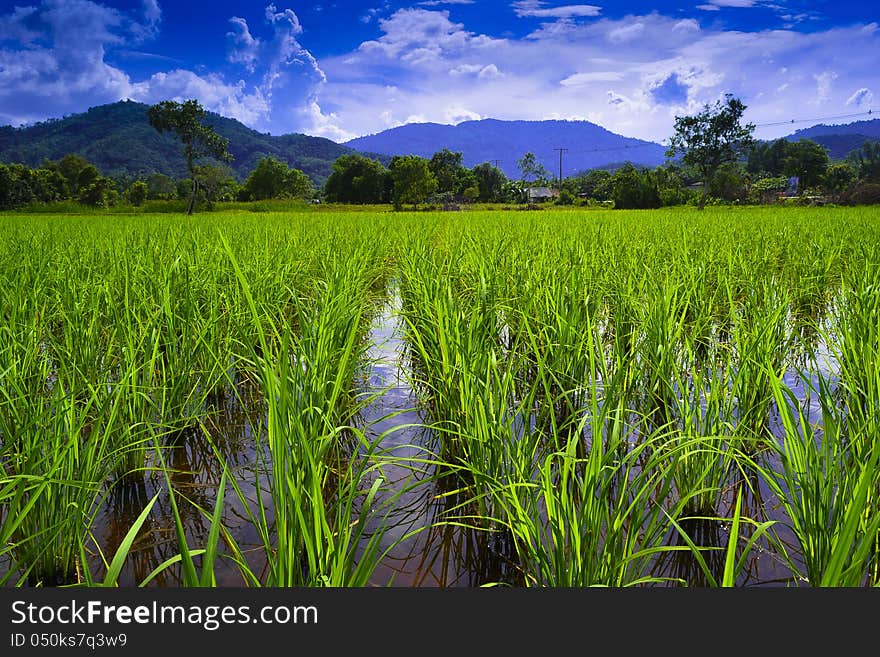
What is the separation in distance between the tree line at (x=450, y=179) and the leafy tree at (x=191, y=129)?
0.05 metres

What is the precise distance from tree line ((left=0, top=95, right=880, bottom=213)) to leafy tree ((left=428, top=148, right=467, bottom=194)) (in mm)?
125

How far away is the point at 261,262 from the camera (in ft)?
15.5

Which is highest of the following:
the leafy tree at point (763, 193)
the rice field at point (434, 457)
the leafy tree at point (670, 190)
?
the leafy tree at point (670, 190)

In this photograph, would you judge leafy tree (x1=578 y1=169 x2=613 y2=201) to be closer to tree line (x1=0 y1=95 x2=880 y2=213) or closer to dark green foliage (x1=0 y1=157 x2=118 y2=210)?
tree line (x1=0 y1=95 x2=880 y2=213)

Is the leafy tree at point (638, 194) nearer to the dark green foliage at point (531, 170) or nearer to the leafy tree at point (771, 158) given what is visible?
the dark green foliage at point (531, 170)

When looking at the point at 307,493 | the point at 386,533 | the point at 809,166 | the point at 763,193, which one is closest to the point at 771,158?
the point at 809,166

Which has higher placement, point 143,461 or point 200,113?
point 200,113

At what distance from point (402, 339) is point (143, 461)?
88.7 inches

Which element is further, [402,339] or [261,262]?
[261,262]

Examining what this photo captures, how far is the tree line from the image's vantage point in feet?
97.7

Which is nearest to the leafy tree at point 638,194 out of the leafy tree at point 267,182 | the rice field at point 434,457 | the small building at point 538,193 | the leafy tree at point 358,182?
the small building at point 538,193

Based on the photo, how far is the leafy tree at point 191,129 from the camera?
26.6 meters

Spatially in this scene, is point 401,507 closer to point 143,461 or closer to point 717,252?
point 143,461

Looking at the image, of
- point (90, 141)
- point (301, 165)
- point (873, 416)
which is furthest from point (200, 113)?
point (301, 165)
